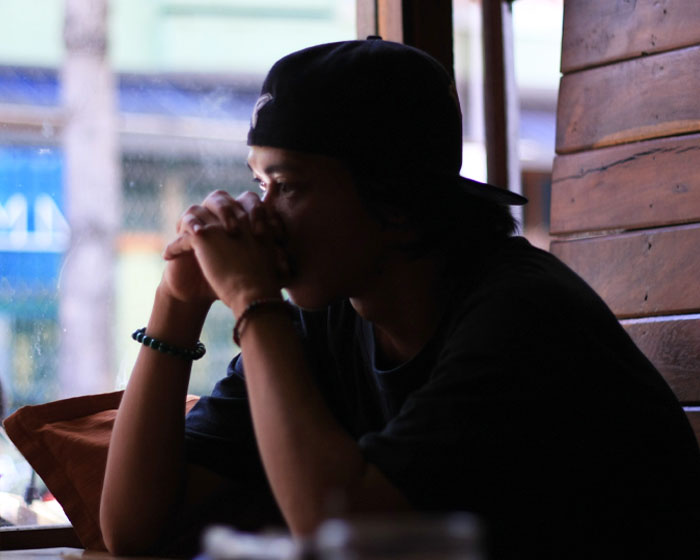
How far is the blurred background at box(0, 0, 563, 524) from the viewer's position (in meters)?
1.96

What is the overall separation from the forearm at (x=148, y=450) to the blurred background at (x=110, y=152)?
517 mm

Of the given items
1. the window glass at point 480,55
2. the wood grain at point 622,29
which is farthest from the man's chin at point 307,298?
the wood grain at point 622,29

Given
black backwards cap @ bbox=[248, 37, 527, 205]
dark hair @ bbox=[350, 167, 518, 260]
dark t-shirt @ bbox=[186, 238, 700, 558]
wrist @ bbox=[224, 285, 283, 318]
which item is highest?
black backwards cap @ bbox=[248, 37, 527, 205]

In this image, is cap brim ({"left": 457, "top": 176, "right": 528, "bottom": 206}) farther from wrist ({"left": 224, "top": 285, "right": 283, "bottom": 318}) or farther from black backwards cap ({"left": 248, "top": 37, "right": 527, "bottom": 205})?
wrist ({"left": 224, "top": 285, "right": 283, "bottom": 318})

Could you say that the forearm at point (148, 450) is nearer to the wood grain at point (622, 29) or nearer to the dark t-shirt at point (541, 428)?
the dark t-shirt at point (541, 428)

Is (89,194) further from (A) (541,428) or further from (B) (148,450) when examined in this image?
(A) (541,428)

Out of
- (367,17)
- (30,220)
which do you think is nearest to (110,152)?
(30,220)

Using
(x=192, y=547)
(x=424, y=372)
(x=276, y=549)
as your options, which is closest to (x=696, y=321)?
(x=424, y=372)

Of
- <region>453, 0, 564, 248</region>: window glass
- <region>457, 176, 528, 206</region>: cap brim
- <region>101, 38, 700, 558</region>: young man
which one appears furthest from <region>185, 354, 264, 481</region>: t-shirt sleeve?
<region>453, 0, 564, 248</region>: window glass

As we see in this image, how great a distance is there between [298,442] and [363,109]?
19.0 inches

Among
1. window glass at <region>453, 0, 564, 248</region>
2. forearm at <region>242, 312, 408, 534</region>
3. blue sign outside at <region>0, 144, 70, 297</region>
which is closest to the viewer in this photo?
forearm at <region>242, 312, 408, 534</region>

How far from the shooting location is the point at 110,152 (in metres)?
2.12

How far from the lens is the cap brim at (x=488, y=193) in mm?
1403

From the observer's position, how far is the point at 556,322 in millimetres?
1137
